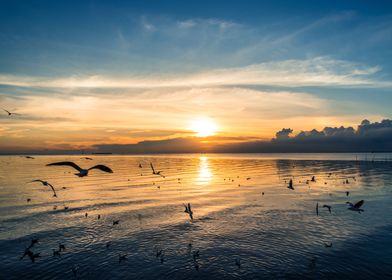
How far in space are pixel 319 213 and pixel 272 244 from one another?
14949 mm

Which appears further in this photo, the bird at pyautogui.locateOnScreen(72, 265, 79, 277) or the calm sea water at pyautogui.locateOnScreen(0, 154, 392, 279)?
the calm sea water at pyautogui.locateOnScreen(0, 154, 392, 279)

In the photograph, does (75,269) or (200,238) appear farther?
(200,238)

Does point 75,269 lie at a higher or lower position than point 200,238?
lower

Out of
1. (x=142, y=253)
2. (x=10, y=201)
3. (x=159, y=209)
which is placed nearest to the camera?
(x=142, y=253)

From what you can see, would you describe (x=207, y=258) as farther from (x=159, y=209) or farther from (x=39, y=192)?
(x=39, y=192)

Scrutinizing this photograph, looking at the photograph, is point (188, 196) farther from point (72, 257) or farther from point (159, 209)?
point (72, 257)

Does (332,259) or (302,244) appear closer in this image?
(332,259)

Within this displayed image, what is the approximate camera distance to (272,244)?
26.7 metres

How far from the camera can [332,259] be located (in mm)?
23344

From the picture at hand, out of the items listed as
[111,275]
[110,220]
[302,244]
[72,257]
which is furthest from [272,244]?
[110,220]

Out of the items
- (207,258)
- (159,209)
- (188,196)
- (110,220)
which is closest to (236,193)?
(188,196)

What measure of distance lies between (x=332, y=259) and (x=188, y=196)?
3274 cm

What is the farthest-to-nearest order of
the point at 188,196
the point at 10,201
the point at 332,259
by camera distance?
the point at 188,196 < the point at 10,201 < the point at 332,259

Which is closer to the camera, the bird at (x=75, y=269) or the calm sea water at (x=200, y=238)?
the bird at (x=75, y=269)
